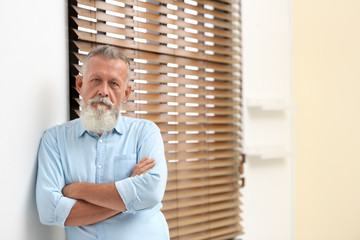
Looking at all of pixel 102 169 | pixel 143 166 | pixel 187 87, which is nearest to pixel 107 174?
pixel 102 169

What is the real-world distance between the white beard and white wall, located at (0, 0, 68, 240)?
14cm

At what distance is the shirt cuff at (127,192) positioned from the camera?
1.11 metres

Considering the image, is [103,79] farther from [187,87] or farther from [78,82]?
[187,87]

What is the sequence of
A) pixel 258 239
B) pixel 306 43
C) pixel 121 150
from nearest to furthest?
1. pixel 121 150
2. pixel 258 239
3. pixel 306 43

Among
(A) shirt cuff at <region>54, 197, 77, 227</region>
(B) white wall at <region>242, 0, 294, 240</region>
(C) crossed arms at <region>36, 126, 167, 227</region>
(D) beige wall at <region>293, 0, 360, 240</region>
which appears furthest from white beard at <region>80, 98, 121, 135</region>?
(D) beige wall at <region>293, 0, 360, 240</region>

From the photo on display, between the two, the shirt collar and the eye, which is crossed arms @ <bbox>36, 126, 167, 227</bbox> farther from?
the eye

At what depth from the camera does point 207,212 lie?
1.89m

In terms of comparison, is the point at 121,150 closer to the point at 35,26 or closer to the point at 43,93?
the point at 43,93

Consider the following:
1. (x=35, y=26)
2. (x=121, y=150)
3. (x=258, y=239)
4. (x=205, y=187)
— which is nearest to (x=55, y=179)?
(x=121, y=150)

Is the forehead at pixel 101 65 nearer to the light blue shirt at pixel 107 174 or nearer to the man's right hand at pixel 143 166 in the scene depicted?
the light blue shirt at pixel 107 174

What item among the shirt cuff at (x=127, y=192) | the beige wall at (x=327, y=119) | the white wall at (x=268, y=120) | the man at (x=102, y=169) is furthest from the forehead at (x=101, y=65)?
the beige wall at (x=327, y=119)

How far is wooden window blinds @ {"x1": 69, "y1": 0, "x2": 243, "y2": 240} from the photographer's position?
1.51 metres

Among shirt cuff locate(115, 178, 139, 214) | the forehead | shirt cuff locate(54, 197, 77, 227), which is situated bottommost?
shirt cuff locate(54, 197, 77, 227)

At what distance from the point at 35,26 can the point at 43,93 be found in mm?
217
